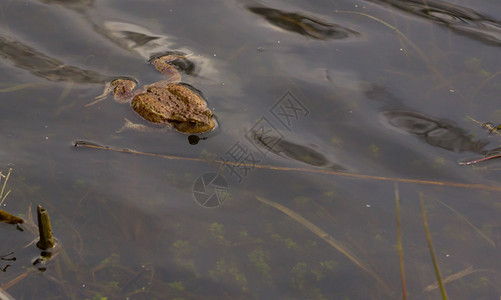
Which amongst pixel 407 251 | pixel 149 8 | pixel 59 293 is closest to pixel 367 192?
pixel 407 251

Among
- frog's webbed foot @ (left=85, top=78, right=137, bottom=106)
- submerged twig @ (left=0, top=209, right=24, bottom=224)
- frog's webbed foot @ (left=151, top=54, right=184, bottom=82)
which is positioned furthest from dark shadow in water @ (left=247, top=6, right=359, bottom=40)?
submerged twig @ (left=0, top=209, right=24, bottom=224)

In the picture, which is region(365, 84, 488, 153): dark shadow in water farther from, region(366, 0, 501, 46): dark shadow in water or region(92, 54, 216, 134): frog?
region(92, 54, 216, 134): frog

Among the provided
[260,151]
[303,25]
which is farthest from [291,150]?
[303,25]

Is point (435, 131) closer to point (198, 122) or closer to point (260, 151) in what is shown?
point (260, 151)

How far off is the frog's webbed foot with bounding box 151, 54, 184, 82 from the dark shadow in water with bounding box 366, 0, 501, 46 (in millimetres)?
2714

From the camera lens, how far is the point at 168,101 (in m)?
5.78

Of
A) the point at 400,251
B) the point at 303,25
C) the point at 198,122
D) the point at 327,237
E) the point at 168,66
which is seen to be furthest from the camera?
the point at 303,25

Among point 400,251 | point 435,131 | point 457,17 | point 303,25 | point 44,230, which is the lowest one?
point 44,230

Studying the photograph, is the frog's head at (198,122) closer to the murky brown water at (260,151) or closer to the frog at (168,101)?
the frog at (168,101)

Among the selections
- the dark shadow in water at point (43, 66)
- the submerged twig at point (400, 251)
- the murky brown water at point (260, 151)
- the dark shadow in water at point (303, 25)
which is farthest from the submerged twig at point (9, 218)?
the dark shadow in water at point (303, 25)

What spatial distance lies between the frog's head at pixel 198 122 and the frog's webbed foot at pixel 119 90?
63 centimetres

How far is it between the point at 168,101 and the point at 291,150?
157cm

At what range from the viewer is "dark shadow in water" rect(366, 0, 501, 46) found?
629 centimetres

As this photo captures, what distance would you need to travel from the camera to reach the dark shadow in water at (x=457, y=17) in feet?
20.6
